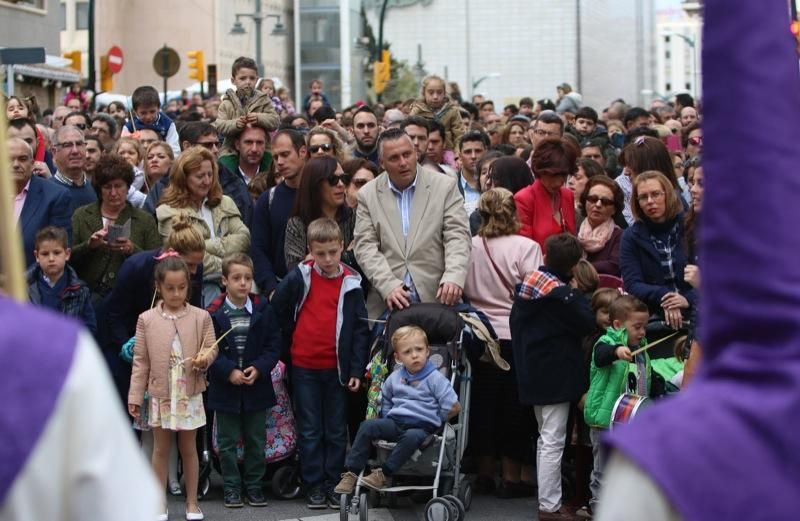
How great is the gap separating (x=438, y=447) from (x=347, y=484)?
0.61 metres

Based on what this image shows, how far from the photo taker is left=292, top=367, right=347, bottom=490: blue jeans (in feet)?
30.1

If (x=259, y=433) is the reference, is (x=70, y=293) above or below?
above

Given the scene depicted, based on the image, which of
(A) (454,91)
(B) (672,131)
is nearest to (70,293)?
(B) (672,131)

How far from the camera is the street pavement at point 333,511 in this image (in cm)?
880

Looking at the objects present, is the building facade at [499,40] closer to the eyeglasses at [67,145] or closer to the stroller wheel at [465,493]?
the eyeglasses at [67,145]

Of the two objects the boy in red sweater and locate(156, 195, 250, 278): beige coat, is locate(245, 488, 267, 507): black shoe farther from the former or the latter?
locate(156, 195, 250, 278): beige coat

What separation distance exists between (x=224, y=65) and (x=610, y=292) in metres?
66.6

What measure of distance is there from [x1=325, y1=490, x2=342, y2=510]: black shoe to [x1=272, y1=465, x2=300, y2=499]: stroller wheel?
350 mm

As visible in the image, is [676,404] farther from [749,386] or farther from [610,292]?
[610,292]

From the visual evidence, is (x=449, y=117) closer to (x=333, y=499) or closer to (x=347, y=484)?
(x=333, y=499)

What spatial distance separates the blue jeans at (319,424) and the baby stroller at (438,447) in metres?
0.36

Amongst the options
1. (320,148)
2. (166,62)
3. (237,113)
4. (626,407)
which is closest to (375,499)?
(626,407)

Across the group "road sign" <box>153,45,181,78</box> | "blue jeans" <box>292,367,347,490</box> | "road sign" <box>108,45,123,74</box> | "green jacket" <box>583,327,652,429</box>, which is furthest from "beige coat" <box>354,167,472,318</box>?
"road sign" <box>108,45,123,74</box>

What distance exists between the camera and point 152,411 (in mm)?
8578
